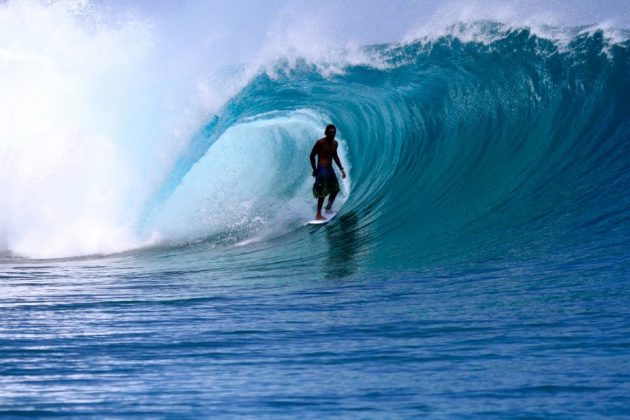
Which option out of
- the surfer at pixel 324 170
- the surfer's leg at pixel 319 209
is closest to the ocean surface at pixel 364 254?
the surfer's leg at pixel 319 209

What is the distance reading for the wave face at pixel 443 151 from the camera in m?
8.42

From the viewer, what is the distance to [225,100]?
48.2 ft

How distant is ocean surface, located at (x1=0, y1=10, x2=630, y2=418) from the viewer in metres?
3.78

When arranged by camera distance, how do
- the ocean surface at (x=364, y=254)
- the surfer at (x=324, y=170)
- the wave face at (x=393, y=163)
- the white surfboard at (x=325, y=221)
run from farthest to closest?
the surfer at (x=324, y=170)
the white surfboard at (x=325, y=221)
the wave face at (x=393, y=163)
the ocean surface at (x=364, y=254)

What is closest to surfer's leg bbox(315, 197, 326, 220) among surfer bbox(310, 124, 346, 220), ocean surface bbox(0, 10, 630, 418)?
surfer bbox(310, 124, 346, 220)

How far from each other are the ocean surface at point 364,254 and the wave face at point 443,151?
0.04 m

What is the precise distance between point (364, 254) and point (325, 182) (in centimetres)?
272

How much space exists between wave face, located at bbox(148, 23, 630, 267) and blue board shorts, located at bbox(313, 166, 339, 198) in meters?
0.39

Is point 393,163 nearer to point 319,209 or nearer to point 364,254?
point 319,209

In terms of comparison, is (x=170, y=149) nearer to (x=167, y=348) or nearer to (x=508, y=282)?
(x=508, y=282)

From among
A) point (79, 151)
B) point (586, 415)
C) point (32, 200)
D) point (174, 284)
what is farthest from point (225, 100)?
point (586, 415)

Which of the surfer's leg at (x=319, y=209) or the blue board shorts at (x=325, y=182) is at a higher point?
the blue board shorts at (x=325, y=182)

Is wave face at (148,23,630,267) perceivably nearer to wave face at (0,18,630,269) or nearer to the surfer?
wave face at (0,18,630,269)

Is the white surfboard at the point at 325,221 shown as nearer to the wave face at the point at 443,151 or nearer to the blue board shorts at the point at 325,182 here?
the wave face at the point at 443,151
